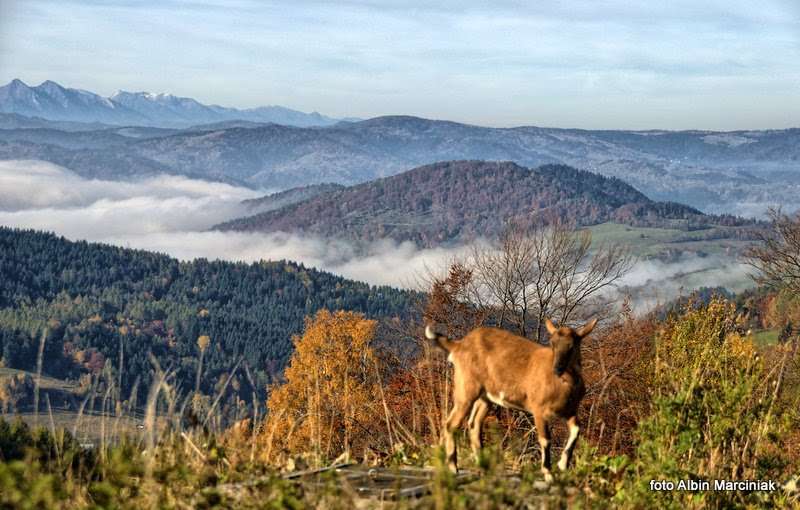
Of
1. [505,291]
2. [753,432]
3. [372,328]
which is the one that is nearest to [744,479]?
[753,432]

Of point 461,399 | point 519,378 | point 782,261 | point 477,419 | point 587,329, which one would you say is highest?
point 587,329

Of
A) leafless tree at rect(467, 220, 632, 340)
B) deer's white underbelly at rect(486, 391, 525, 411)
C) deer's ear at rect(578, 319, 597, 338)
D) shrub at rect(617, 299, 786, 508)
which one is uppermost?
deer's ear at rect(578, 319, 597, 338)

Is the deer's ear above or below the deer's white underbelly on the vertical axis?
above

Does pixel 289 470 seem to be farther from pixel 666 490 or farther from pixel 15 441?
pixel 15 441

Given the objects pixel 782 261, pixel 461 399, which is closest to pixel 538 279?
pixel 782 261

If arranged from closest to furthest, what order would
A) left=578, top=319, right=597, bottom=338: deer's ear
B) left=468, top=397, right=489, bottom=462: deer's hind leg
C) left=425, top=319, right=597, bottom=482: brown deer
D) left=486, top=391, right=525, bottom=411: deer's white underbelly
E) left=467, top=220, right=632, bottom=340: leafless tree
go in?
left=578, top=319, right=597, bottom=338: deer's ear
left=425, top=319, right=597, bottom=482: brown deer
left=486, top=391, right=525, bottom=411: deer's white underbelly
left=468, top=397, right=489, bottom=462: deer's hind leg
left=467, top=220, right=632, bottom=340: leafless tree

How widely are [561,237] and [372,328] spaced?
35492mm

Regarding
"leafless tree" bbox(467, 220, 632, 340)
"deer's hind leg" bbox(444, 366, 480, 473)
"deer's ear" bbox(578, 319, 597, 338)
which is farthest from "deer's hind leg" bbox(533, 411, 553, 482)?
"leafless tree" bbox(467, 220, 632, 340)

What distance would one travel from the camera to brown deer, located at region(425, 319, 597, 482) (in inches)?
292

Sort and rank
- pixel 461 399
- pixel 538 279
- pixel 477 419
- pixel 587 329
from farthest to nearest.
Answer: pixel 538 279, pixel 477 419, pixel 461 399, pixel 587 329

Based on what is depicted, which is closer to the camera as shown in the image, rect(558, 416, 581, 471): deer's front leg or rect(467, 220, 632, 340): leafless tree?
rect(558, 416, 581, 471): deer's front leg

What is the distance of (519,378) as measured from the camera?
7.69m

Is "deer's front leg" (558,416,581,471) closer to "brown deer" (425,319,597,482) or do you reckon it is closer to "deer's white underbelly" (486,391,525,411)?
"brown deer" (425,319,597,482)

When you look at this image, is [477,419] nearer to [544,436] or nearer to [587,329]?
[544,436]
